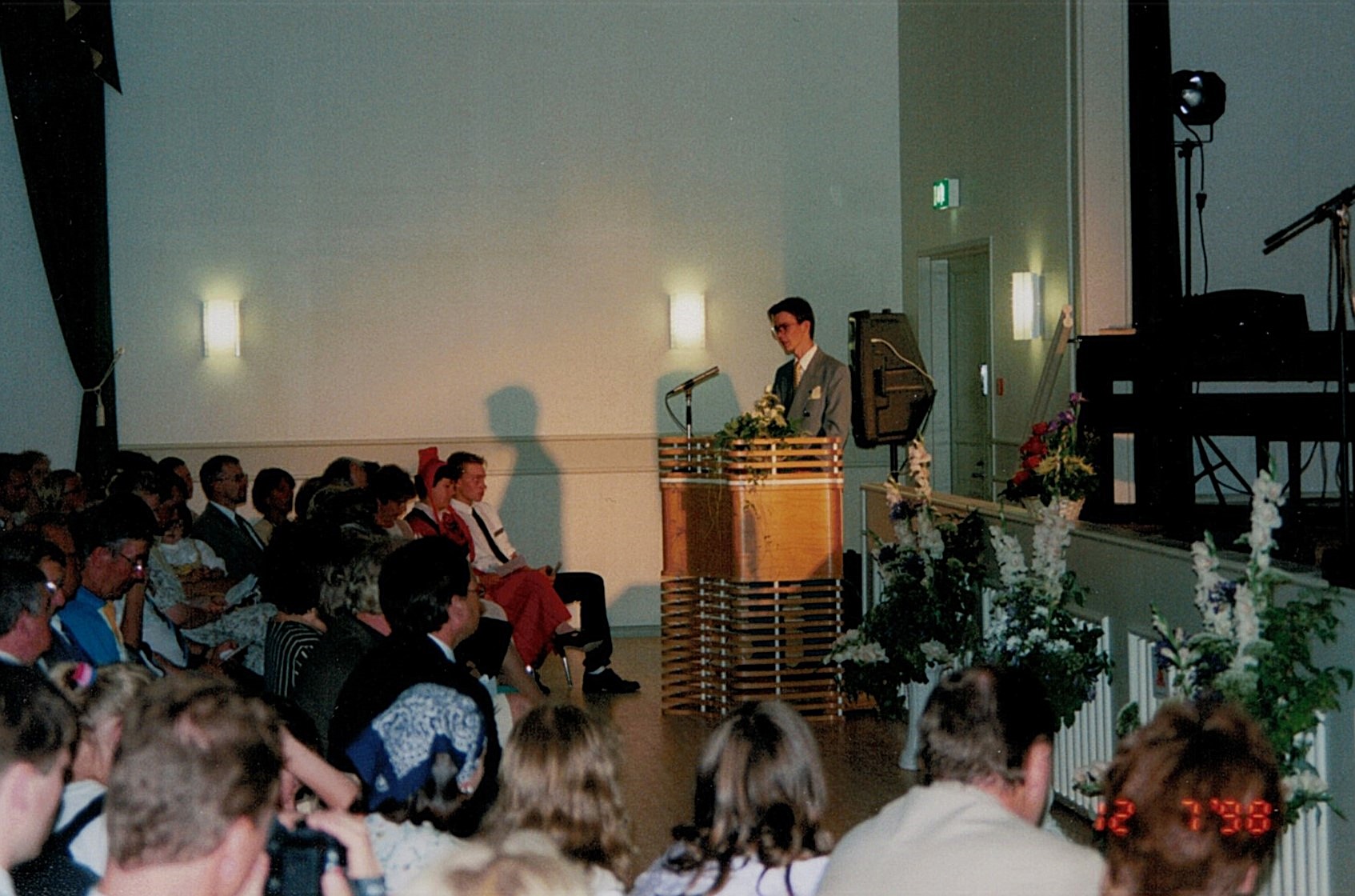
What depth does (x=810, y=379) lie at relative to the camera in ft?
27.6

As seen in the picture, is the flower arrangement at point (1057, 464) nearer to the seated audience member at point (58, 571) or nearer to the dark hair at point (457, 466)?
the seated audience member at point (58, 571)

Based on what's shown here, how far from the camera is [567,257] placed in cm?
1109

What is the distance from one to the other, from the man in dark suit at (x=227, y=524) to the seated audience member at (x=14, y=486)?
2.91 feet

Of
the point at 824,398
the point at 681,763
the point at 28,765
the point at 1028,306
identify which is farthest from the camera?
the point at 1028,306

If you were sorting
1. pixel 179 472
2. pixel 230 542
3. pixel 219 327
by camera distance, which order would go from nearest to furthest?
pixel 230 542
pixel 179 472
pixel 219 327

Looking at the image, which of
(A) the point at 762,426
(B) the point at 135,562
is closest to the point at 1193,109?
(A) the point at 762,426

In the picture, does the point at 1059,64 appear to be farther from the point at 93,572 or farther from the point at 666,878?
the point at 666,878

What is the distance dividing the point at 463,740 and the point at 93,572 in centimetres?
204

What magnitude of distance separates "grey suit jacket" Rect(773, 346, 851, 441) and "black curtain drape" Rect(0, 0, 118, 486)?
4.57m

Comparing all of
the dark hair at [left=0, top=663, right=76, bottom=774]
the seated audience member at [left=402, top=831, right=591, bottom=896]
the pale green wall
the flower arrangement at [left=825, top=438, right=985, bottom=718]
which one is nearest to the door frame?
the pale green wall

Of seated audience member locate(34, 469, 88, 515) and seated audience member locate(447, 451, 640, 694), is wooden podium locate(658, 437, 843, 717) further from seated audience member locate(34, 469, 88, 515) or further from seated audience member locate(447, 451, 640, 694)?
seated audience member locate(34, 469, 88, 515)

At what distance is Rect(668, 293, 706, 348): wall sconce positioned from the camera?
11133 millimetres

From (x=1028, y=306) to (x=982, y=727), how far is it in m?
6.68

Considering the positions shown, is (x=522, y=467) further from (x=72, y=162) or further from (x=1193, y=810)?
(x=1193, y=810)
